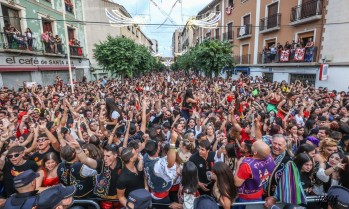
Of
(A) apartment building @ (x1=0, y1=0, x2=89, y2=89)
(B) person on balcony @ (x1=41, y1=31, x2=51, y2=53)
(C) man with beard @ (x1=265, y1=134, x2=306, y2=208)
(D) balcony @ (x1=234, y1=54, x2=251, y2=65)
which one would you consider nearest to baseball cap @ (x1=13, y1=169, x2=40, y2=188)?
(C) man with beard @ (x1=265, y1=134, x2=306, y2=208)

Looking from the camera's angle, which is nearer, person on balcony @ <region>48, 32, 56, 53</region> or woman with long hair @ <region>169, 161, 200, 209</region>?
woman with long hair @ <region>169, 161, 200, 209</region>

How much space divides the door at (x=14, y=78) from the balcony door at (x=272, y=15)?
19454 millimetres

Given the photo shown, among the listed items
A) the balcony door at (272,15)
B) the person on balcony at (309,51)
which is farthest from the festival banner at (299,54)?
the balcony door at (272,15)

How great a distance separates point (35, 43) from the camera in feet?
45.9

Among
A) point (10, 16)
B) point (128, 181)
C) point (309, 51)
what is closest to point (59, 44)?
point (10, 16)

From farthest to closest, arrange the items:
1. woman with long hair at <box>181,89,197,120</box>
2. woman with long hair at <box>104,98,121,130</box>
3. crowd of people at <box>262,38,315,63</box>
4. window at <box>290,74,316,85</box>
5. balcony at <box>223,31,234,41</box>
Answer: balcony at <box>223,31,234,41</box> < window at <box>290,74,316,85</box> < crowd of people at <box>262,38,315,63</box> < woman with long hair at <box>181,89,197,120</box> < woman with long hair at <box>104,98,121,130</box>

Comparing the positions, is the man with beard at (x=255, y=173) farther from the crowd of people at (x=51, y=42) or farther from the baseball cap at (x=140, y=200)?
the crowd of people at (x=51, y=42)

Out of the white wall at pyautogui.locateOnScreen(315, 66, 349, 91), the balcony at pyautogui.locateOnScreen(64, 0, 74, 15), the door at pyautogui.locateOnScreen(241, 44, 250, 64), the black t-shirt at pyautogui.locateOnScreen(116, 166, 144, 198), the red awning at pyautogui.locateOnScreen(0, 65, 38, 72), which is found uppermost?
the balcony at pyautogui.locateOnScreen(64, 0, 74, 15)

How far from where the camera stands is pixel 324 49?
1267 centimetres

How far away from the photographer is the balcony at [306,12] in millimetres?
12781

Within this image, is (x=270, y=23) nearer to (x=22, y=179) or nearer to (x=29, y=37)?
(x=29, y=37)

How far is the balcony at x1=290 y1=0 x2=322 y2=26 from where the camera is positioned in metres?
12.8

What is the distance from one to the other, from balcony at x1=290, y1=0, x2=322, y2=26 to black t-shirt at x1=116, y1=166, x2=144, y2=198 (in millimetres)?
15346

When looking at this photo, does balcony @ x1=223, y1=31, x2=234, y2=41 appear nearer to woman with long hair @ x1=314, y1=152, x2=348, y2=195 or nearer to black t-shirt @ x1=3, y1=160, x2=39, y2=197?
woman with long hair @ x1=314, y1=152, x2=348, y2=195
